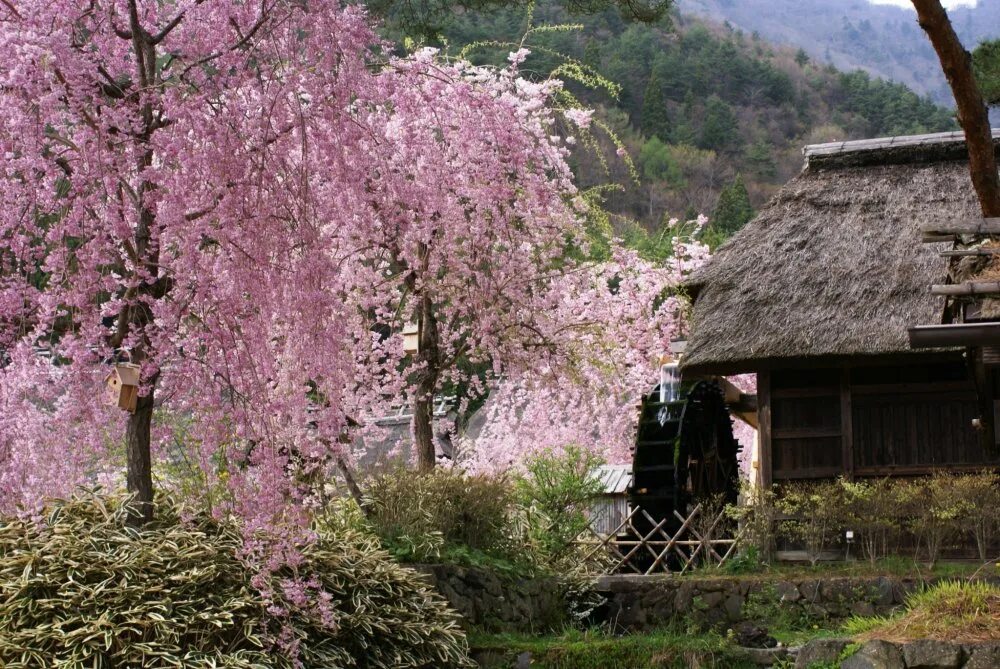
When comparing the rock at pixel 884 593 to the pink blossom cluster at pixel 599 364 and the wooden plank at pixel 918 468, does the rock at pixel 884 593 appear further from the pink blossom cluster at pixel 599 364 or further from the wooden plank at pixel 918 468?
the pink blossom cluster at pixel 599 364

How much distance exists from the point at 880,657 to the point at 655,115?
1661 inches

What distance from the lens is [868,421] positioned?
14.7 m

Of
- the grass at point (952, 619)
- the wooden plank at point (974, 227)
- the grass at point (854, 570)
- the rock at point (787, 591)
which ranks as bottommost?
the rock at point (787, 591)

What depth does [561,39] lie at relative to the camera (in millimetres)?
49500

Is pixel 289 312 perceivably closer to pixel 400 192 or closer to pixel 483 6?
pixel 400 192

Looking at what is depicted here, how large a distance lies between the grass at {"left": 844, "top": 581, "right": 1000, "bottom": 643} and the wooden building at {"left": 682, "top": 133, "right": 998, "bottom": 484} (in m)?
4.91

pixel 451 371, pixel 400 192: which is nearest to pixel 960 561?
pixel 451 371

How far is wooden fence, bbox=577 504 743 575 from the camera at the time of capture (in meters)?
15.0

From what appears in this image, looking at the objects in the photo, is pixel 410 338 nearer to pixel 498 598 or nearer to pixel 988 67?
pixel 498 598

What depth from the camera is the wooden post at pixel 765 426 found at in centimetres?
1477

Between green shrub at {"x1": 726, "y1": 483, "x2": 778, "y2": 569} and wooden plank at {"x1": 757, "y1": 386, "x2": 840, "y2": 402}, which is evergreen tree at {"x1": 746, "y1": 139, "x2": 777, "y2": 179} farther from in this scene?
green shrub at {"x1": 726, "y1": 483, "x2": 778, "y2": 569}

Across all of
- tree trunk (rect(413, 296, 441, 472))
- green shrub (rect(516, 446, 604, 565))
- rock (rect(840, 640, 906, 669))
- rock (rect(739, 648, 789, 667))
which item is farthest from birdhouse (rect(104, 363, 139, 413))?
green shrub (rect(516, 446, 604, 565))

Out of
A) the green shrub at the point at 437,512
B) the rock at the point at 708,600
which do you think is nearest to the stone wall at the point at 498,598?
the green shrub at the point at 437,512

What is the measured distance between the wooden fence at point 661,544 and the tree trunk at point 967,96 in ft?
22.1
